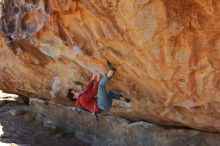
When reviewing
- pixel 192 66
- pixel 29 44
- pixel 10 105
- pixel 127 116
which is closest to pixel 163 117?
pixel 127 116

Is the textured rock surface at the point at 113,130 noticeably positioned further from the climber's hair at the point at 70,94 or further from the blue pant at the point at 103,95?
the blue pant at the point at 103,95

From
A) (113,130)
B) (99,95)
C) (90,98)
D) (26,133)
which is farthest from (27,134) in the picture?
(99,95)

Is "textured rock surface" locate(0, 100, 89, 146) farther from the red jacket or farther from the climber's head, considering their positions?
the red jacket

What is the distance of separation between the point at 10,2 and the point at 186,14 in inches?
175

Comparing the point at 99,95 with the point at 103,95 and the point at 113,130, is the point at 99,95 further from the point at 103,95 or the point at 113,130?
the point at 113,130

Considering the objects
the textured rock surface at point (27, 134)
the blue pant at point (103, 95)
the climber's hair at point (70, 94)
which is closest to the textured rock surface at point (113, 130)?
the textured rock surface at point (27, 134)

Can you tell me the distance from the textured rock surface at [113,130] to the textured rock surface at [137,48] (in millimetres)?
240

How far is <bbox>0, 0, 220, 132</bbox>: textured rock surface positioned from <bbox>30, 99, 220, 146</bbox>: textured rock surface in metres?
0.24

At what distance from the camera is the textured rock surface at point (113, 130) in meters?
7.95

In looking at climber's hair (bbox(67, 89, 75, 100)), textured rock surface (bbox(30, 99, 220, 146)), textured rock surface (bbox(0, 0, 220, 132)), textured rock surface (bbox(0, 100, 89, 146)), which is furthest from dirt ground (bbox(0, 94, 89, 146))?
textured rock surface (bbox(0, 0, 220, 132))

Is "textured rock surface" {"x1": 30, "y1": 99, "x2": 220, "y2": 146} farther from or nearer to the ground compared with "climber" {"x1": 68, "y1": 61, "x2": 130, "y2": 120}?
nearer to the ground

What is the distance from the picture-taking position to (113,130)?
30.3 feet

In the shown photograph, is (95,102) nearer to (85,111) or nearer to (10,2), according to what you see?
(85,111)

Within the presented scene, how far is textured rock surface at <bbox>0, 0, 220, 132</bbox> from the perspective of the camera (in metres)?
6.35
